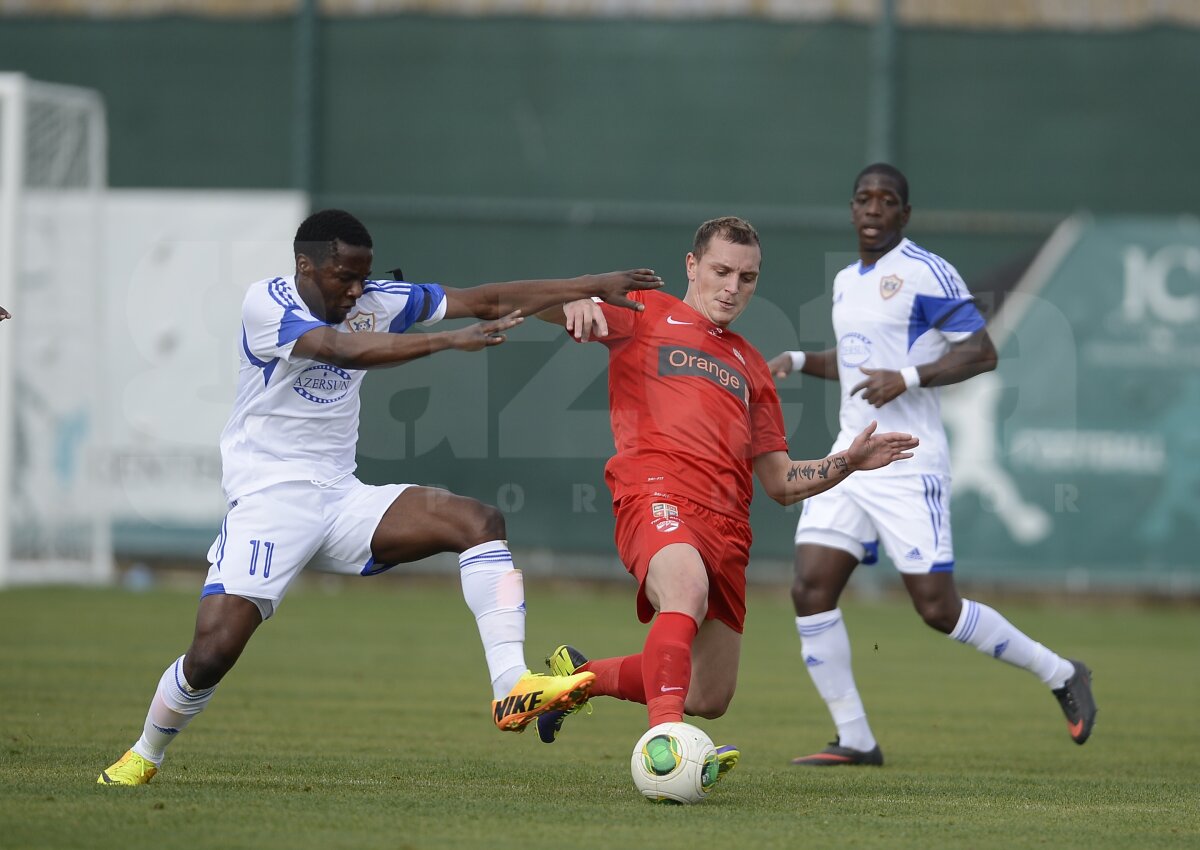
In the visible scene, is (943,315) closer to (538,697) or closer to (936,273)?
(936,273)

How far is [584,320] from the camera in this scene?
617cm

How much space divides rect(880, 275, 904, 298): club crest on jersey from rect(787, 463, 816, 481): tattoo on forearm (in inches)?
72.4

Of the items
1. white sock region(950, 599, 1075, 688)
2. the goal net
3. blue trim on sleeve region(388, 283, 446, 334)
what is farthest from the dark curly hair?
the goal net

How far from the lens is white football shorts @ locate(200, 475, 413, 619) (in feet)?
19.8

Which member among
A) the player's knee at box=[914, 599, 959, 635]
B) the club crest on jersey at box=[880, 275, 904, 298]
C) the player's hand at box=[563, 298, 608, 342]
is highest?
the club crest on jersey at box=[880, 275, 904, 298]

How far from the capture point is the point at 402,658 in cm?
1130

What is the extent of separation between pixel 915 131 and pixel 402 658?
29.3 feet

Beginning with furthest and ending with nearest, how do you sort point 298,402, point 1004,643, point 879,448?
point 1004,643
point 298,402
point 879,448

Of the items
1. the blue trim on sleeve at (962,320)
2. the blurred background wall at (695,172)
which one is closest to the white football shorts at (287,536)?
the blue trim on sleeve at (962,320)

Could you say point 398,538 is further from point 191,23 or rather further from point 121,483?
point 191,23

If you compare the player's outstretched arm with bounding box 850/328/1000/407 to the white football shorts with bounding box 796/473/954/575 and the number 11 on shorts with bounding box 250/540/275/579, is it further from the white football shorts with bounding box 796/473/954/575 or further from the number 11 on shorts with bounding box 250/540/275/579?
the number 11 on shorts with bounding box 250/540/275/579

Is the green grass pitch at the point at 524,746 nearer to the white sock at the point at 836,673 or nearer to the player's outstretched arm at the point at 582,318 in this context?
the white sock at the point at 836,673

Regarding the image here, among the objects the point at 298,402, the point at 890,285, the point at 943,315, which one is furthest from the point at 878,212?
the point at 298,402

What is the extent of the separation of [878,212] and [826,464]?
2.07 metres
